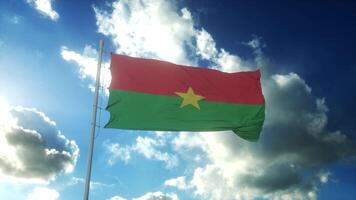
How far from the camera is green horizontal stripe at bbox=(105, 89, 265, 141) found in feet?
70.8

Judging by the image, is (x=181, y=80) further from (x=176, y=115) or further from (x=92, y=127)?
(x=92, y=127)

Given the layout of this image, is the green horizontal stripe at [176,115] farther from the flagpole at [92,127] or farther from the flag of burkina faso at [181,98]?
the flagpole at [92,127]

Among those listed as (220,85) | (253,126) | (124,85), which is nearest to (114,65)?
(124,85)

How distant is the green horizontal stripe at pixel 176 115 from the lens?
21.6 m

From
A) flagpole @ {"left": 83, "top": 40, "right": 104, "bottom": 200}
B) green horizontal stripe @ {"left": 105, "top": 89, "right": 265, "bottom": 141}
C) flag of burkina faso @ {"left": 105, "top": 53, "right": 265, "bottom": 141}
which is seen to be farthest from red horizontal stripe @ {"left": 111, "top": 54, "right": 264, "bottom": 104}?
flagpole @ {"left": 83, "top": 40, "right": 104, "bottom": 200}

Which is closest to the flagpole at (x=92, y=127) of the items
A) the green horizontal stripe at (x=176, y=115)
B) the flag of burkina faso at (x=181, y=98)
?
the flag of burkina faso at (x=181, y=98)

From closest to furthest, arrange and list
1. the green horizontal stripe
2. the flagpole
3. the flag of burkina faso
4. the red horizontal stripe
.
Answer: the flagpole, the green horizontal stripe, the flag of burkina faso, the red horizontal stripe

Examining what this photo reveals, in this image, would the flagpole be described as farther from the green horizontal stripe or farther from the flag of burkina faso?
the green horizontal stripe

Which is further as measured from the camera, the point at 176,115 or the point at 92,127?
the point at 176,115

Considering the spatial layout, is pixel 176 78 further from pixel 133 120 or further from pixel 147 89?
pixel 133 120

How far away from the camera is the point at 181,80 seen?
23.6 meters

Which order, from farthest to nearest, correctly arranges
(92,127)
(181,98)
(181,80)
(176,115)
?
(181,80)
(181,98)
(176,115)
(92,127)

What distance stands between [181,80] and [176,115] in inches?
76.6

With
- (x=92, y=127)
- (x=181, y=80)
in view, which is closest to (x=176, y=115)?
(x=181, y=80)
